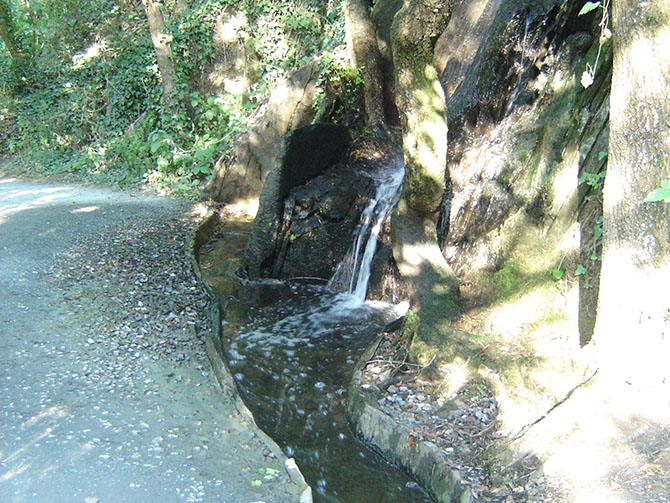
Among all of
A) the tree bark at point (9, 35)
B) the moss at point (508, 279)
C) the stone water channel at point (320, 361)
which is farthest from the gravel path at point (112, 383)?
the tree bark at point (9, 35)

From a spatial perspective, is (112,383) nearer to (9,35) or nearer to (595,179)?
(595,179)

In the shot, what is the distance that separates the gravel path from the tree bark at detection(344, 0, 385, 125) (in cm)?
402

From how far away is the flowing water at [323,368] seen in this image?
489 centimetres

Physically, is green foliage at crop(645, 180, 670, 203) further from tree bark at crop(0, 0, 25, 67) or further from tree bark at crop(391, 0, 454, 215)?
tree bark at crop(0, 0, 25, 67)

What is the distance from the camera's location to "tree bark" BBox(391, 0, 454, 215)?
19.1 feet

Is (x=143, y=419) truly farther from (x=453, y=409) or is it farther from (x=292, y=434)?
(x=453, y=409)

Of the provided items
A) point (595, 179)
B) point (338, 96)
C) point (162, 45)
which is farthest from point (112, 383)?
point (162, 45)

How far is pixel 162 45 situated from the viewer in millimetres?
12867

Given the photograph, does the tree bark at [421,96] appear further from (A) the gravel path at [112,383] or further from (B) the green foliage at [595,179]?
(A) the gravel path at [112,383]

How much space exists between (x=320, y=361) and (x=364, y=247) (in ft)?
7.95

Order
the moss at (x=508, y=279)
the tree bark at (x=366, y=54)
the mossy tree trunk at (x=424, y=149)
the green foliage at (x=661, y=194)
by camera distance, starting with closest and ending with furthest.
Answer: the green foliage at (x=661, y=194) < the moss at (x=508, y=279) < the mossy tree trunk at (x=424, y=149) < the tree bark at (x=366, y=54)

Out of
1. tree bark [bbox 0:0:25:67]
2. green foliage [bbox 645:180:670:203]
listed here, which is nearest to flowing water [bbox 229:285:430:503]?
green foliage [bbox 645:180:670:203]

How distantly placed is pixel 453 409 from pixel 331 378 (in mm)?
1565

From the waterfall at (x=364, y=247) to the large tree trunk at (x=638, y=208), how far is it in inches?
174
